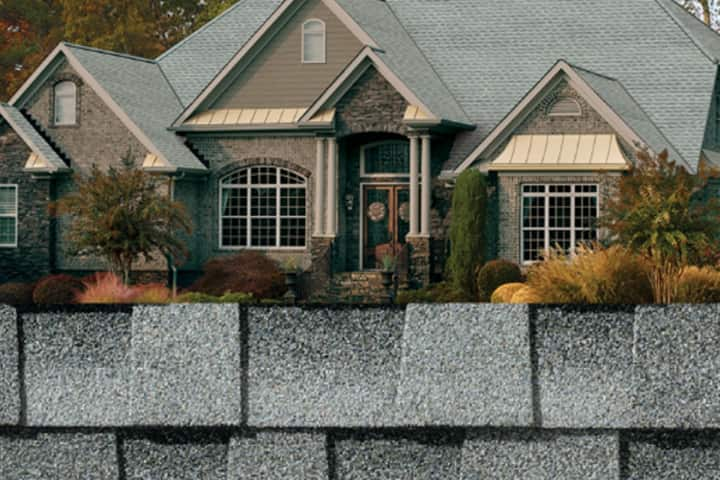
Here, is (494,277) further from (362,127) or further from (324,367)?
(324,367)

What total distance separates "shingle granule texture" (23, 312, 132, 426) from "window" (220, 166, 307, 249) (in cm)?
2831

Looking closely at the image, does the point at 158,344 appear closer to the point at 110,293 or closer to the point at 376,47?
the point at 110,293

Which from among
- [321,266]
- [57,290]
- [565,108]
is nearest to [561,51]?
[565,108]

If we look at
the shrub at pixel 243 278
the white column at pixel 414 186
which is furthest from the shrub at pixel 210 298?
the white column at pixel 414 186

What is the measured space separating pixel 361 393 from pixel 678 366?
800 millimetres

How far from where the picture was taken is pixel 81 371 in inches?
143

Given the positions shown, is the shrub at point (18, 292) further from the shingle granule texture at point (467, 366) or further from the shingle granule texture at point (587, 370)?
the shingle granule texture at point (587, 370)

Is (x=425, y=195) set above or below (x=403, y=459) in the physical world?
above

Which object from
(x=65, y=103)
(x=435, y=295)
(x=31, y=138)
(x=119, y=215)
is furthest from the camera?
(x=65, y=103)

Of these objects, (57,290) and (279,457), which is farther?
(57,290)

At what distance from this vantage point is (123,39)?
4631 cm

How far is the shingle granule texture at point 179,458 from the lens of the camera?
11.9 feet

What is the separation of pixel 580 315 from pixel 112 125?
29.5 metres

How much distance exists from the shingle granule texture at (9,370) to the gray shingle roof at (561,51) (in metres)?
27.2
